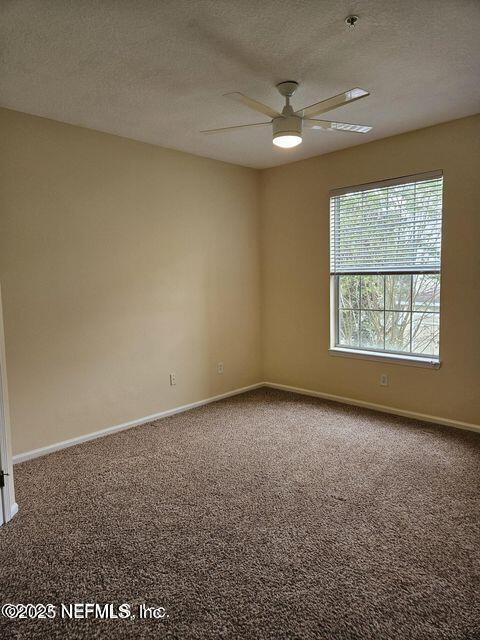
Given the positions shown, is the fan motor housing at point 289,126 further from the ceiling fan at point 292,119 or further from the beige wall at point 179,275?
the beige wall at point 179,275

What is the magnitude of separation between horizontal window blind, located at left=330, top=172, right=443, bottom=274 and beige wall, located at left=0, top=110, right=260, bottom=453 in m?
1.16

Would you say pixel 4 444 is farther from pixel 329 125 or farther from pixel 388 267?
pixel 388 267

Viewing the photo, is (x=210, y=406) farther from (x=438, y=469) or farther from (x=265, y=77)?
(x=265, y=77)

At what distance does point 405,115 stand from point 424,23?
4.54ft

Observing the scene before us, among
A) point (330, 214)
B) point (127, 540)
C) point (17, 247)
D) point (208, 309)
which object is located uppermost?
point (330, 214)

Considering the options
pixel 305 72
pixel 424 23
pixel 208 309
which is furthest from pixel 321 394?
pixel 424 23

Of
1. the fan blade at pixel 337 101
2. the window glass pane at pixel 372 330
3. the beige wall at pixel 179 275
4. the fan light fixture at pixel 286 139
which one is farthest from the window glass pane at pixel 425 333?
the fan blade at pixel 337 101

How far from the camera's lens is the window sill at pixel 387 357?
401cm

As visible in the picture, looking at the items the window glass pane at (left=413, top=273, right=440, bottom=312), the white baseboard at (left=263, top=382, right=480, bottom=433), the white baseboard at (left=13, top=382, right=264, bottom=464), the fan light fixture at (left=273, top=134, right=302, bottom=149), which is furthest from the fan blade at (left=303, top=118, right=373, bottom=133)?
the white baseboard at (left=13, top=382, right=264, bottom=464)

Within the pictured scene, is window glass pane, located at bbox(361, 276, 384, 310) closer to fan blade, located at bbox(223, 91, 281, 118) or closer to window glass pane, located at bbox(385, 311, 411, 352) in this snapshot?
window glass pane, located at bbox(385, 311, 411, 352)

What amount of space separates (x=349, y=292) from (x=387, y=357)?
0.81 metres

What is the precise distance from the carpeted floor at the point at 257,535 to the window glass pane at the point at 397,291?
1.22 m

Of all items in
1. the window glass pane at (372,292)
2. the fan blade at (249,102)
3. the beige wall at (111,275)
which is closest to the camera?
the fan blade at (249,102)

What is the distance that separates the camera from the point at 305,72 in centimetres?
270
